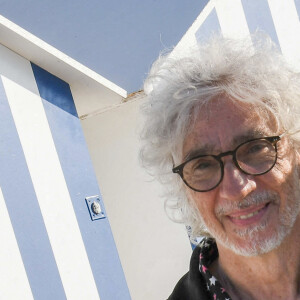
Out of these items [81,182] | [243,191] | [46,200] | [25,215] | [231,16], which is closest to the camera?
[243,191]

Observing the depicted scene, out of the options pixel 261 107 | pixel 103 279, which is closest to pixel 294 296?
pixel 261 107

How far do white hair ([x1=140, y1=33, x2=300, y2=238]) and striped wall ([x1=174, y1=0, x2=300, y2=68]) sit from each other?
69.5 inches

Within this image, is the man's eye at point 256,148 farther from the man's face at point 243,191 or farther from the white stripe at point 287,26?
the white stripe at point 287,26

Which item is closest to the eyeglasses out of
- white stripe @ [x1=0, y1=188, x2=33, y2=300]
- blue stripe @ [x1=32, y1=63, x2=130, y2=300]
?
white stripe @ [x1=0, y1=188, x2=33, y2=300]

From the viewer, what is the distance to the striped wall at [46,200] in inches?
111

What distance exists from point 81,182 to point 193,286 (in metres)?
1.61

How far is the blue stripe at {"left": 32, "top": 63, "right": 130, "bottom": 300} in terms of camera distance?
3.25 m

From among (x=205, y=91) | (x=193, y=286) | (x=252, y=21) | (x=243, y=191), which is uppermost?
(x=252, y=21)

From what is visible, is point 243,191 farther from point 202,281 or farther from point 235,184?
point 202,281

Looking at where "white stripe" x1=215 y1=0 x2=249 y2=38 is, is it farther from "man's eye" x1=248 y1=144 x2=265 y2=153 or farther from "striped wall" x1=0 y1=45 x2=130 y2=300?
"man's eye" x1=248 y1=144 x2=265 y2=153

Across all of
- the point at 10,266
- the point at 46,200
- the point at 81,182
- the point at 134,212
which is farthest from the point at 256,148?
the point at 134,212

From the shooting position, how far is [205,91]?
178cm

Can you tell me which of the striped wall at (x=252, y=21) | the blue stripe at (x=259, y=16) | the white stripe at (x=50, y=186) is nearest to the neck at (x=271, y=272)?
the white stripe at (x=50, y=186)

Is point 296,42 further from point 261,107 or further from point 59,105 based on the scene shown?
point 261,107
